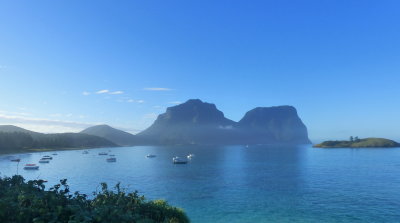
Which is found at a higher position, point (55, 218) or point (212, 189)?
point (55, 218)

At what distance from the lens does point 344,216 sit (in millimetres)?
44500

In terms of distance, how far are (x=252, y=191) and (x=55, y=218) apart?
58.3 metres

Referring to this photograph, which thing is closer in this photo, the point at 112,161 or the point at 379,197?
the point at 379,197

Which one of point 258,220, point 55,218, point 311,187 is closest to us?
point 55,218

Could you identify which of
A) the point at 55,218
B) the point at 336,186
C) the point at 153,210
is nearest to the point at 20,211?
the point at 55,218

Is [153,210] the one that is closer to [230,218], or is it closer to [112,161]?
[230,218]

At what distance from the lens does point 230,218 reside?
1719 inches

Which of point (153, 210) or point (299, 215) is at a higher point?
point (153, 210)

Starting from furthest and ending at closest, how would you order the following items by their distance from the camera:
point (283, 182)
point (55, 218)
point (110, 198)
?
point (283, 182), point (110, 198), point (55, 218)

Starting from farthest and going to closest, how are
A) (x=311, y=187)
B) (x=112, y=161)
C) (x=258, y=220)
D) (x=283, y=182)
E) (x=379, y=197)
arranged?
(x=112, y=161) → (x=283, y=182) → (x=311, y=187) → (x=379, y=197) → (x=258, y=220)

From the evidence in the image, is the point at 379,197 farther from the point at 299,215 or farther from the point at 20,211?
the point at 20,211

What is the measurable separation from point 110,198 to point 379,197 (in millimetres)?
60246

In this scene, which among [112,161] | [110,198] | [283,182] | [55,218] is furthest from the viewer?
[112,161]

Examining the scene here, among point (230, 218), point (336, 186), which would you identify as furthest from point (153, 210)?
point (336, 186)
